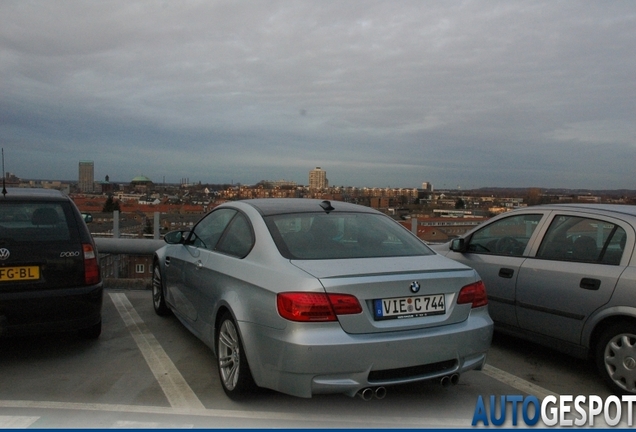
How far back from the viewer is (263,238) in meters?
3.95

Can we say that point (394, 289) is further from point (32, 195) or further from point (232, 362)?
point (32, 195)

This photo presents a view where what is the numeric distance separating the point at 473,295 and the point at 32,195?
4.12 meters

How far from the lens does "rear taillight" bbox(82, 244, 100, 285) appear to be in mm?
4844

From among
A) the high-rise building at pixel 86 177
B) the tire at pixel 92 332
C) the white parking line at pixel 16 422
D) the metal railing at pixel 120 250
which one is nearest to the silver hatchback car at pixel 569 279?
the tire at pixel 92 332

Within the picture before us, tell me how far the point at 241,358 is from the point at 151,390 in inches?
36.6

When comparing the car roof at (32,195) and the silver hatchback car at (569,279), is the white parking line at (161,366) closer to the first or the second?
the car roof at (32,195)

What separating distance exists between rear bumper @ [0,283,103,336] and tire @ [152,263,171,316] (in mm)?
1343

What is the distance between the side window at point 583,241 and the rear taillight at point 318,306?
2305 millimetres

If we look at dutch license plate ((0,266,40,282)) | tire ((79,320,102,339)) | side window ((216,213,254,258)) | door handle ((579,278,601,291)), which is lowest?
tire ((79,320,102,339))

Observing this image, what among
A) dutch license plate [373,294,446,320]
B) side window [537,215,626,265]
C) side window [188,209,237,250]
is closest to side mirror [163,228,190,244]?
side window [188,209,237,250]

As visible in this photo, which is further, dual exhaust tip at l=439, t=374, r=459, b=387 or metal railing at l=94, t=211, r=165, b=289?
metal railing at l=94, t=211, r=165, b=289

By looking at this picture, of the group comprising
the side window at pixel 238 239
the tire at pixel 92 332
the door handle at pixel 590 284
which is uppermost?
the side window at pixel 238 239

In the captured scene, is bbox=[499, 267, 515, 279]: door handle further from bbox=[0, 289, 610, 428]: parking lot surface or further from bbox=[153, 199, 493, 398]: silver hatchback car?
bbox=[153, 199, 493, 398]: silver hatchback car

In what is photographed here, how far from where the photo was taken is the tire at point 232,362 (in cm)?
367
